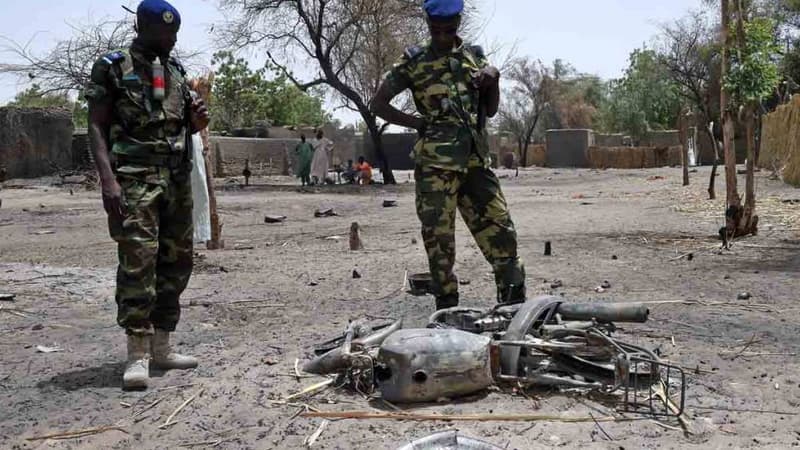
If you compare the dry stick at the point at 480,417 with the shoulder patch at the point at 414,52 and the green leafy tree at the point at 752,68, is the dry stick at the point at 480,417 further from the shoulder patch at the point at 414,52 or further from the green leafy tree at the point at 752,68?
the green leafy tree at the point at 752,68

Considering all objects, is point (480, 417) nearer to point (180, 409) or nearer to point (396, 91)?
point (180, 409)

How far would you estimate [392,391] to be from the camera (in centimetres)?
313

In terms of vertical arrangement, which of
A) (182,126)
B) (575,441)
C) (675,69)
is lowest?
(575,441)

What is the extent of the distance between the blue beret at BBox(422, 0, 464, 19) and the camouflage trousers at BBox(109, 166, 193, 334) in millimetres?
1413

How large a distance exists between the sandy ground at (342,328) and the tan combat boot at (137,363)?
0.22 feet

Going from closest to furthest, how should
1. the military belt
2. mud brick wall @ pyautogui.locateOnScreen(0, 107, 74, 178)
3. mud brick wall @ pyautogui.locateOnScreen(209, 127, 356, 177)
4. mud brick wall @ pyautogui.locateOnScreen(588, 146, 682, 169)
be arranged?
1. the military belt
2. mud brick wall @ pyautogui.locateOnScreen(0, 107, 74, 178)
3. mud brick wall @ pyautogui.locateOnScreen(209, 127, 356, 177)
4. mud brick wall @ pyautogui.locateOnScreen(588, 146, 682, 169)

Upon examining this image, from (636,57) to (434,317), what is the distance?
48.3 m

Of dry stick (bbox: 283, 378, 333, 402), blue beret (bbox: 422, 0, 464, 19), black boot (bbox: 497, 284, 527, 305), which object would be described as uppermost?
blue beret (bbox: 422, 0, 464, 19)

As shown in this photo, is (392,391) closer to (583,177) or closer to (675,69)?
(583,177)

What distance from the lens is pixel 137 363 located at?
3.56m

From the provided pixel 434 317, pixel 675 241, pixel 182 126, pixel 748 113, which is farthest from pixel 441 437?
pixel 748 113

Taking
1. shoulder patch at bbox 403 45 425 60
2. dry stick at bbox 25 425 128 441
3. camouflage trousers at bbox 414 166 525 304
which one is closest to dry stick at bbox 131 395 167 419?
dry stick at bbox 25 425 128 441

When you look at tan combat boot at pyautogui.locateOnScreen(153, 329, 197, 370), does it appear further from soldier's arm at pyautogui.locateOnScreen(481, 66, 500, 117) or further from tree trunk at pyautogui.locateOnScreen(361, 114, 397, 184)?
tree trunk at pyautogui.locateOnScreen(361, 114, 397, 184)

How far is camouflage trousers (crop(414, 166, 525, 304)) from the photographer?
418cm
